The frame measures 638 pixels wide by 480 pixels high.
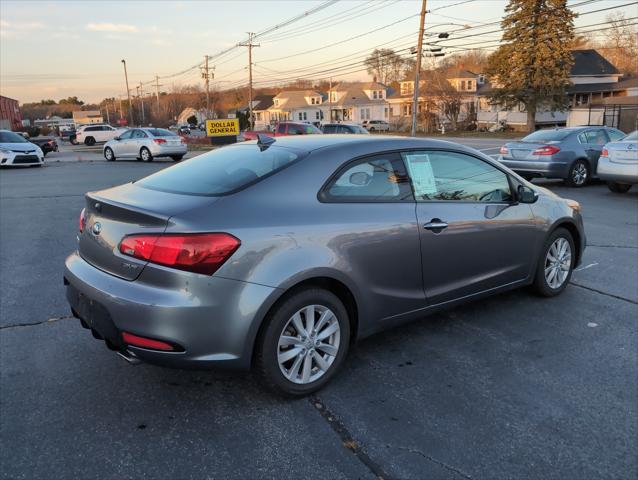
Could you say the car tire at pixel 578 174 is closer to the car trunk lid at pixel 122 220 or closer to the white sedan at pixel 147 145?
the car trunk lid at pixel 122 220

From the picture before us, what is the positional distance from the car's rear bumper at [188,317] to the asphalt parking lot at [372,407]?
1.40ft

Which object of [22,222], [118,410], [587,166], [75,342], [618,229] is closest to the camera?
[118,410]

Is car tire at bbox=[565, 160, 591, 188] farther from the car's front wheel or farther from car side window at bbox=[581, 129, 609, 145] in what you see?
car side window at bbox=[581, 129, 609, 145]

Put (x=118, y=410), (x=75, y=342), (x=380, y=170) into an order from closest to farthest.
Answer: (x=118, y=410) → (x=380, y=170) → (x=75, y=342)

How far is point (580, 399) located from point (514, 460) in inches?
34.0

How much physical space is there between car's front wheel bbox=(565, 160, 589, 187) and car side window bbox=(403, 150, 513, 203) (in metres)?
9.25

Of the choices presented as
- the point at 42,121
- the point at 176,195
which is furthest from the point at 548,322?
the point at 42,121

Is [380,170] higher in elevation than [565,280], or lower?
higher

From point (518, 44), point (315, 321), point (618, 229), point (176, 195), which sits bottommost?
point (618, 229)

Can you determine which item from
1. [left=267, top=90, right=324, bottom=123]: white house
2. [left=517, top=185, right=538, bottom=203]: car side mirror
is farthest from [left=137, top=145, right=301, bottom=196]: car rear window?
[left=267, top=90, right=324, bottom=123]: white house

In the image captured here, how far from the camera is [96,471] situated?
263cm

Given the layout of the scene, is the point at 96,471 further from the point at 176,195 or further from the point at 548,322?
the point at 548,322

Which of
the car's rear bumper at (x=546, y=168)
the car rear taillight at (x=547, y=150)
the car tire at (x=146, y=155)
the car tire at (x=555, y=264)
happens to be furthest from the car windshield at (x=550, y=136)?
the car tire at (x=146, y=155)

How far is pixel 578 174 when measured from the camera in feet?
42.1
